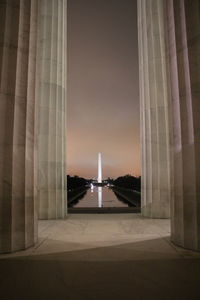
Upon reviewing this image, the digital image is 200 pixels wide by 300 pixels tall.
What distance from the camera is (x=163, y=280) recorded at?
757 centimetres

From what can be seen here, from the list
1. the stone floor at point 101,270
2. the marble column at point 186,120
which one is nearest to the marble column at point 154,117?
the stone floor at point 101,270

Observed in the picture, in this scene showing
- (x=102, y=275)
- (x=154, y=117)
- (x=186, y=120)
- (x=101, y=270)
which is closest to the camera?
(x=102, y=275)

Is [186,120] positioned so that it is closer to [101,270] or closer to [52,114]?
[101,270]

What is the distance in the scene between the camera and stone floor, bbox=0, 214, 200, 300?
678 cm

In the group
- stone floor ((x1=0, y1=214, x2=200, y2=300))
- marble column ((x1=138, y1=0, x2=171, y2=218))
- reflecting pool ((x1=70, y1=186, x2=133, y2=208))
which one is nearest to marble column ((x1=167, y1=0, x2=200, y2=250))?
stone floor ((x1=0, y1=214, x2=200, y2=300))

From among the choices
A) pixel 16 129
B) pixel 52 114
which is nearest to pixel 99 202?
pixel 52 114

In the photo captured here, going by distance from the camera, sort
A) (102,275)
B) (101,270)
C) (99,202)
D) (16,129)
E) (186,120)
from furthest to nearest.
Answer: (99,202) → (186,120) → (16,129) → (101,270) → (102,275)

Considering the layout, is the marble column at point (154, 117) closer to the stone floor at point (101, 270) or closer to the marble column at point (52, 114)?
the marble column at point (52, 114)

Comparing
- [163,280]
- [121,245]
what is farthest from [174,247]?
[163,280]

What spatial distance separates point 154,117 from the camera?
23172 millimetres

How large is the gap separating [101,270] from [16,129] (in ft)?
22.4

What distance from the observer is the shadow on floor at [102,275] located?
6.70 meters

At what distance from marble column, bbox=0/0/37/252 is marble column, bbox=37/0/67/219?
9.89 m

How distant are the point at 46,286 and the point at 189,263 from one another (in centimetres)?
495
